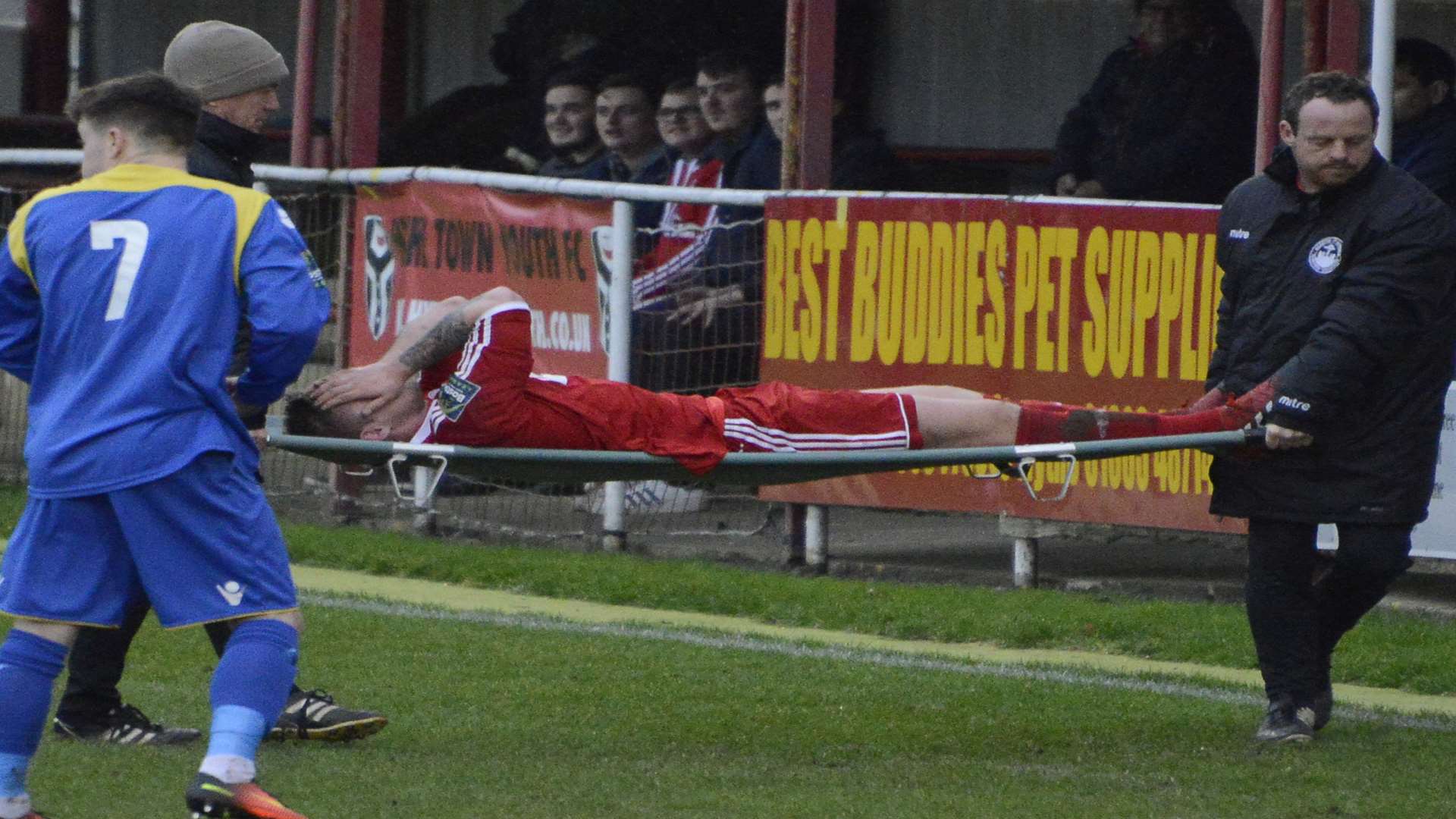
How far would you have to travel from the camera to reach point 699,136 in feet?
37.7

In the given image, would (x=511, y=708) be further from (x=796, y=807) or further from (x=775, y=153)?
(x=775, y=153)

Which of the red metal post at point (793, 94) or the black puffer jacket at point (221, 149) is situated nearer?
the black puffer jacket at point (221, 149)

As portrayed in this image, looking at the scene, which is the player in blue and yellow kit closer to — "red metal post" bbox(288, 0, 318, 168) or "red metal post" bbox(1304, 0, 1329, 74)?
"red metal post" bbox(1304, 0, 1329, 74)

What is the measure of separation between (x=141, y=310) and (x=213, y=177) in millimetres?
1262

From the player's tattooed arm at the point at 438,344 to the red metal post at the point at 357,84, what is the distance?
461 cm

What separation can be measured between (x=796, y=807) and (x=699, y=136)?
6.42 m

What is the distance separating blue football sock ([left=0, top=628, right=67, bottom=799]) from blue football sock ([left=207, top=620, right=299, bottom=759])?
391 mm

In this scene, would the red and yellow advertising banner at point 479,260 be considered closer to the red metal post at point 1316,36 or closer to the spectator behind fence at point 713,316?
the spectator behind fence at point 713,316

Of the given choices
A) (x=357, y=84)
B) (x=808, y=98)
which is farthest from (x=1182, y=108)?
(x=357, y=84)

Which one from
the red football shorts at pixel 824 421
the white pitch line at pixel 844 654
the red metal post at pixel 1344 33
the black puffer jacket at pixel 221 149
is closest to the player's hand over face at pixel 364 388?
the black puffer jacket at pixel 221 149

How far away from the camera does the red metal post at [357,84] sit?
11375 millimetres

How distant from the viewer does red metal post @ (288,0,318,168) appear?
11.4 metres

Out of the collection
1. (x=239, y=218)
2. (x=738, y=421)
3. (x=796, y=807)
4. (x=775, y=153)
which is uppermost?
(x=775, y=153)

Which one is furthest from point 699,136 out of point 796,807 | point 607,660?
point 796,807
